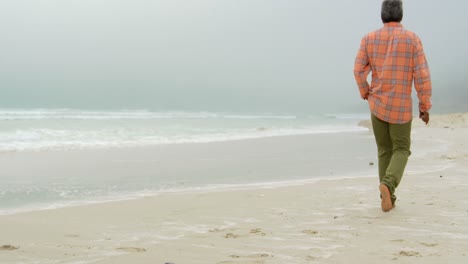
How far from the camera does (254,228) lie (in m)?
3.94

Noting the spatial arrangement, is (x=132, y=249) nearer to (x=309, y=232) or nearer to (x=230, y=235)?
(x=230, y=235)

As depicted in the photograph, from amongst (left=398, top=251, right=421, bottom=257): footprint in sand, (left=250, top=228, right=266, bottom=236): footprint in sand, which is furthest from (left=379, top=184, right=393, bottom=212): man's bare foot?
(left=398, top=251, right=421, bottom=257): footprint in sand

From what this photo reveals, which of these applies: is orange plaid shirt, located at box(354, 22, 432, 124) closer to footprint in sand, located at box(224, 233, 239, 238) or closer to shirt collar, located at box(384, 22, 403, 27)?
shirt collar, located at box(384, 22, 403, 27)

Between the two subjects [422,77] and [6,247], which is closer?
[6,247]

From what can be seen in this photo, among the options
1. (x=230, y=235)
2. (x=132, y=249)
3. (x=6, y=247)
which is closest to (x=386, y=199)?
(x=230, y=235)

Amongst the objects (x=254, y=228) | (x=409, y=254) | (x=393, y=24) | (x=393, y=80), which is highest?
(x=393, y=24)

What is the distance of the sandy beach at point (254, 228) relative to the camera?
3.12 metres

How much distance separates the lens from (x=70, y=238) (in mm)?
3639

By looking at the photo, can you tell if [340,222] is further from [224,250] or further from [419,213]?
[224,250]

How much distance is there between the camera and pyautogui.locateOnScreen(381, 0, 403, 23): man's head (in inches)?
184

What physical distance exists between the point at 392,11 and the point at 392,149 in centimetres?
125

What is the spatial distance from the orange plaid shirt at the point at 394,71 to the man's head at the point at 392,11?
0.05 m

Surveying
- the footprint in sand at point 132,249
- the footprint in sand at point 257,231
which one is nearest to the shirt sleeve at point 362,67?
the footprint in sand at point 257,231

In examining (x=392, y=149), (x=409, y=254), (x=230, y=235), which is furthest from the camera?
(x=392, y=149)
